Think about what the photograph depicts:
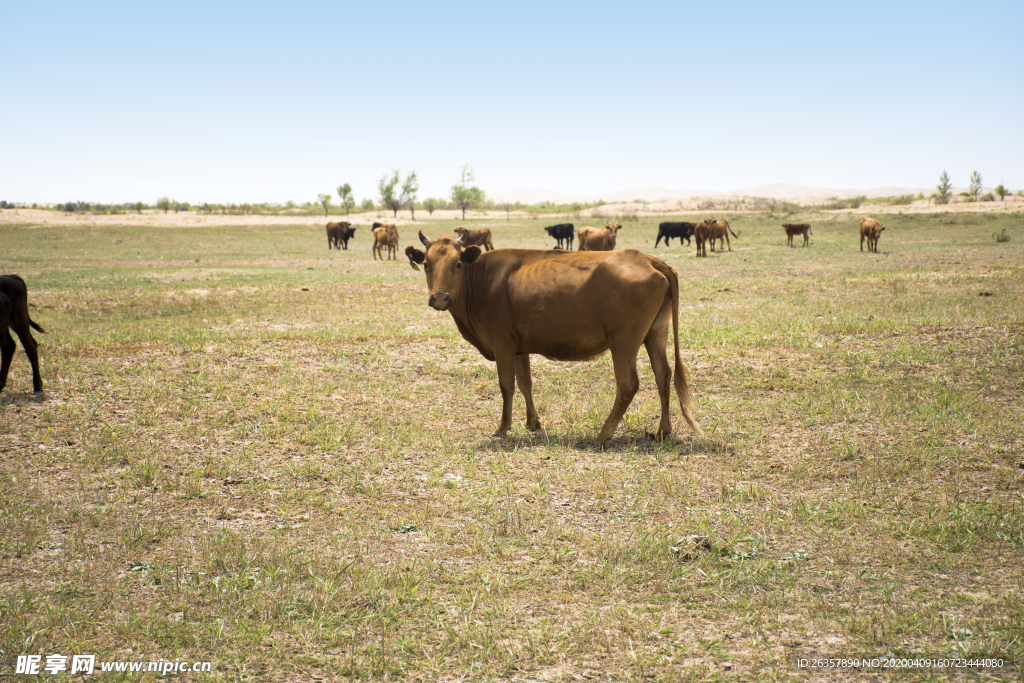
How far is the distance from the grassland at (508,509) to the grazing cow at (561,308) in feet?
2.10

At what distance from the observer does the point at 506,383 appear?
25.3 ft

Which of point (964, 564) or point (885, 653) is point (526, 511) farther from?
point (964, 564)

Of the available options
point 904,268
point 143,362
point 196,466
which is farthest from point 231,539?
point 904,268

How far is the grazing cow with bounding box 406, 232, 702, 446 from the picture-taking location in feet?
23.6

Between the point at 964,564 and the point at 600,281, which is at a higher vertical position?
the point at 600,281

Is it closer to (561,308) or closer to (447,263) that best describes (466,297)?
(447,263)

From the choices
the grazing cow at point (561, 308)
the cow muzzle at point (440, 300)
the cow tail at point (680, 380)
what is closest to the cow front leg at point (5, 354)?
the grazing cow at point (561, 308)

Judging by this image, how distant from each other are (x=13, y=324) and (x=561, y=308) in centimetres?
710

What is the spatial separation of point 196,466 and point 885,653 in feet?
19.0

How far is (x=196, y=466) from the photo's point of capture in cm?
672

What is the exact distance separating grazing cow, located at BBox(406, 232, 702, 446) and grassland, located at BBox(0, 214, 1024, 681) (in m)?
0.64

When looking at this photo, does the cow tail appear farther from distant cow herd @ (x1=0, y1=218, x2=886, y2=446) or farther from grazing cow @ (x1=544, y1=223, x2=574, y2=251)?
grazing cow @ (x1=544, y1=223, x2=574, y2=251)

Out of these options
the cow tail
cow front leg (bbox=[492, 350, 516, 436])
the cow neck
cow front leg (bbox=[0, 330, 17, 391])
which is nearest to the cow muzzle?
the cow neck

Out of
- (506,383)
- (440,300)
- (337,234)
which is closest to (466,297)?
(440,300)
